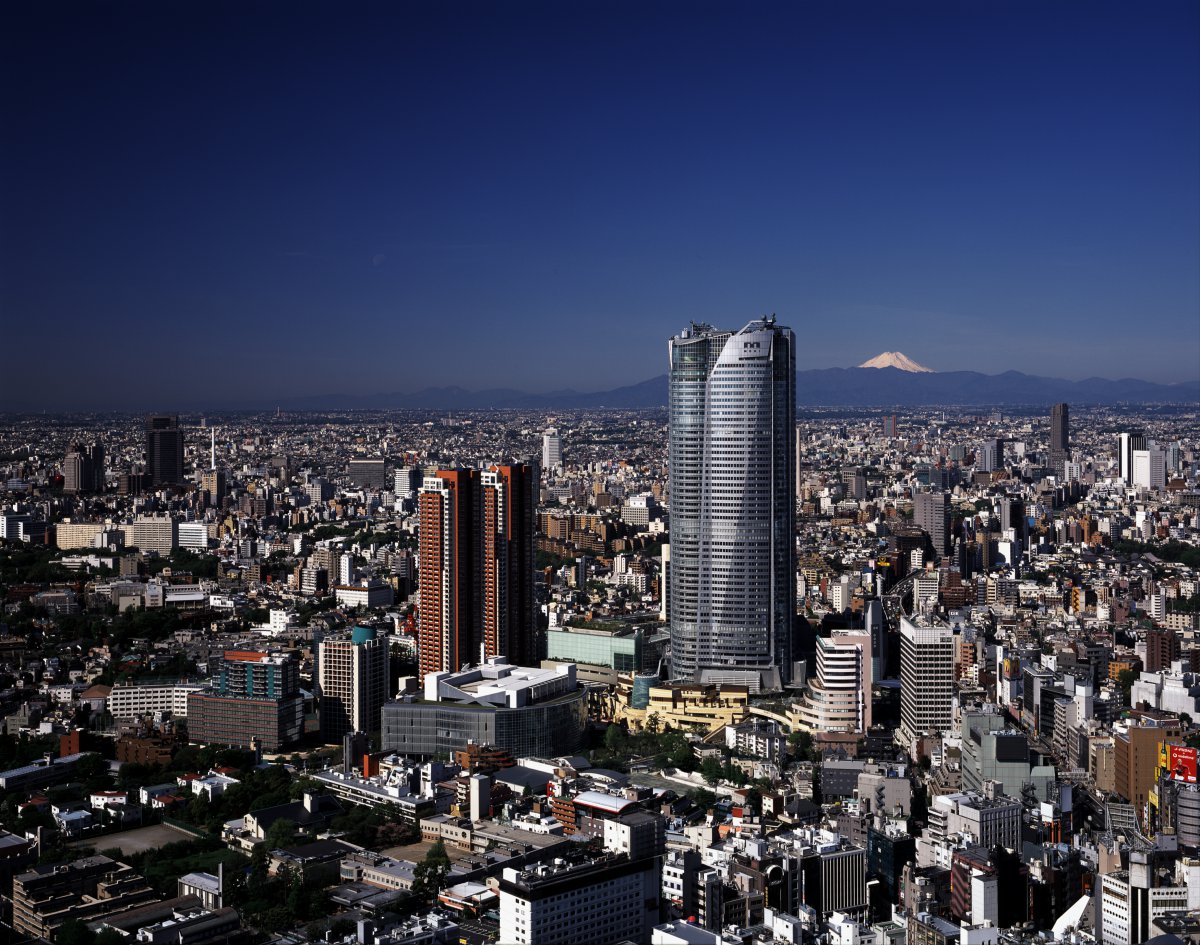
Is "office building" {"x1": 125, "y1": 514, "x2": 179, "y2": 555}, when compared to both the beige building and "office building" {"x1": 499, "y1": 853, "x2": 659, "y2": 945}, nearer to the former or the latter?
the beige building

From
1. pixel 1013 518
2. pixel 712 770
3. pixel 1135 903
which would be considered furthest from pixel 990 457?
pixel 1135 903

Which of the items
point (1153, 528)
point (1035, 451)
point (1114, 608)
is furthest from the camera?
point (1035, 451)

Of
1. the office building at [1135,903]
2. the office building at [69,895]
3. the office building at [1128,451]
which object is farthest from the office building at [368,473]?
the office building at [1135,903]

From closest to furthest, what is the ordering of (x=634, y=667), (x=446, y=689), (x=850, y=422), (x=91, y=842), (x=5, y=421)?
(x=91, y=842)
(x=446, y=689)
(x=5, y=421)
(x=634, y=667)
(x=850, y=422)

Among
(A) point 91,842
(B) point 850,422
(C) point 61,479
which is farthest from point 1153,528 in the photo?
(B) point 850,422

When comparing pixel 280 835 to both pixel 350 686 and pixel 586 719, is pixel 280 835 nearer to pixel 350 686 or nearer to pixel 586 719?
pixel 350 686

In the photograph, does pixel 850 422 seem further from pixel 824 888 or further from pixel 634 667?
pixel 824 888

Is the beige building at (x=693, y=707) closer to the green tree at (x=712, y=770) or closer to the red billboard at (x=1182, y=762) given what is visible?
the green tree at (x=712, y=770)

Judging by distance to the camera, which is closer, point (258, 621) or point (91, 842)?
point (91, 842)

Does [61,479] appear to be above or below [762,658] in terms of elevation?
above
